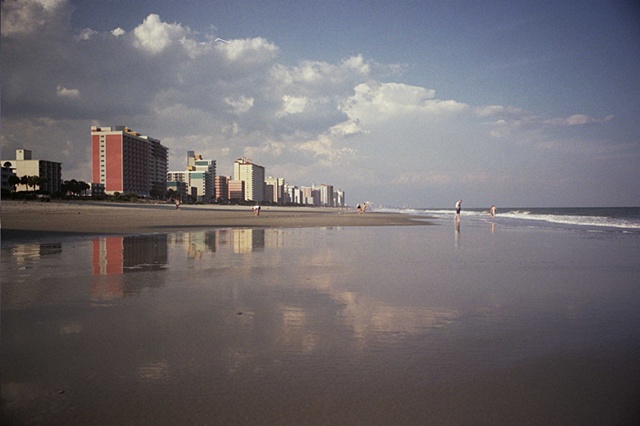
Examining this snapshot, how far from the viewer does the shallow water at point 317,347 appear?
9.47ft

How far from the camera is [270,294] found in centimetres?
662

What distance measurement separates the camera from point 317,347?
4121mm

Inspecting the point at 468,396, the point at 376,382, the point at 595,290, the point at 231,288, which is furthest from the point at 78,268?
the point at 595,290

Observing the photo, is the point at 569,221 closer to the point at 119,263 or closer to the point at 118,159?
the point at 119,263

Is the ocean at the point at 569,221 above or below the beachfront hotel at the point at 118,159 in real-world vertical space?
below

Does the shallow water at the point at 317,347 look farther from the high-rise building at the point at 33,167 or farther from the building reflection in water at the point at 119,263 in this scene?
the high-rise building at the point at 33,167

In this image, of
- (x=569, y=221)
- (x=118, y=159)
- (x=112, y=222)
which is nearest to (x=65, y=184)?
(x=118, y=159)

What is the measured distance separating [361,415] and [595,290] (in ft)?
21.7

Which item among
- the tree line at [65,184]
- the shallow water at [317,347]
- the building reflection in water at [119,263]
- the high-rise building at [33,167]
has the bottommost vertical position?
the shallow water at [317,347]

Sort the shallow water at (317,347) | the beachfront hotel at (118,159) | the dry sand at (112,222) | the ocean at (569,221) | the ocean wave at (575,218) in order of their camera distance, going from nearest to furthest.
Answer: the shallow water at (317,347)
the dry sand at (112,222)
the ocean at (569,221)
the ocean wave at (575,218)
the beachfront hotel at (118,159)

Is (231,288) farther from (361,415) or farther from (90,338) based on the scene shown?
(361,415)

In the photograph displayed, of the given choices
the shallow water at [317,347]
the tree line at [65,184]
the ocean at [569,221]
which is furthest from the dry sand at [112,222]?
the tree line at [65,184]

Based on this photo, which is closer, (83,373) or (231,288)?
(83,373)

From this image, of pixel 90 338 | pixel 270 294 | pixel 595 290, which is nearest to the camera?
pixel 90 338
